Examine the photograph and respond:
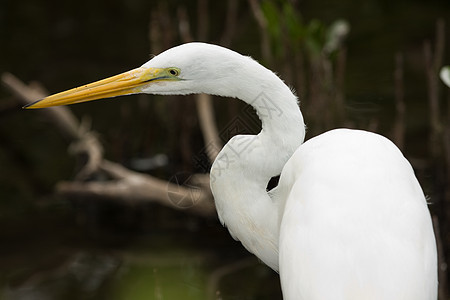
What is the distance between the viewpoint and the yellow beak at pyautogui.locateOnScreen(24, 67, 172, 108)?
1948mm

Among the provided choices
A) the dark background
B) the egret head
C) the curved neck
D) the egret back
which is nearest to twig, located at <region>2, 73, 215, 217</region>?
the dark background

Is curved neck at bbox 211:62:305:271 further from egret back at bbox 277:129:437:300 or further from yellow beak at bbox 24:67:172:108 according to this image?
yellow beak at bbox 24:67:172:108

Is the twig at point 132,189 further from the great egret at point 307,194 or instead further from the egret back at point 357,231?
the egret back at point 357,231

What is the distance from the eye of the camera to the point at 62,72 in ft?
19.6

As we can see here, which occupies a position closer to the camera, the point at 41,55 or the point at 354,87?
the point at 354,87

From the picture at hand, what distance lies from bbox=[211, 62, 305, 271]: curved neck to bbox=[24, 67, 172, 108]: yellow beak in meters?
0.25

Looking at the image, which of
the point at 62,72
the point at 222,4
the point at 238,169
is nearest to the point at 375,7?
the point at 222,4

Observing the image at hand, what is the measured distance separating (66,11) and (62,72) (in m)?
1.60

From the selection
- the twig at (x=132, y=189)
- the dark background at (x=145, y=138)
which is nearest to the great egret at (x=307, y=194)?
the dark background at (x=145, y=138)

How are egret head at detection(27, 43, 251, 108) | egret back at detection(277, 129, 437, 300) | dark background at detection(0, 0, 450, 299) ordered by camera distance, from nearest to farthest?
egret back at detection(277, 129, 437, 300), egret head at detection(27, 43, 251, 108), dark background at detection(0, 0, 450, 299)

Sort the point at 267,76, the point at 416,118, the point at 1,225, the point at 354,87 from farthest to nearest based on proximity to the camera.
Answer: the point at 354,87 < the point at 416,118 < the point at 1,225 < the point at 267,76

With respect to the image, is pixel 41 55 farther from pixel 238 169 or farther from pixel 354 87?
pixel 238 169

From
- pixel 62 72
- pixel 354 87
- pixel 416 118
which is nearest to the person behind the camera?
pixel 416 118

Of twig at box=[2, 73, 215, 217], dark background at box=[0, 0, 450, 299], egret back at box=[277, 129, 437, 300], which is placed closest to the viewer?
egret back at box=[277, 129, 437, 300]
